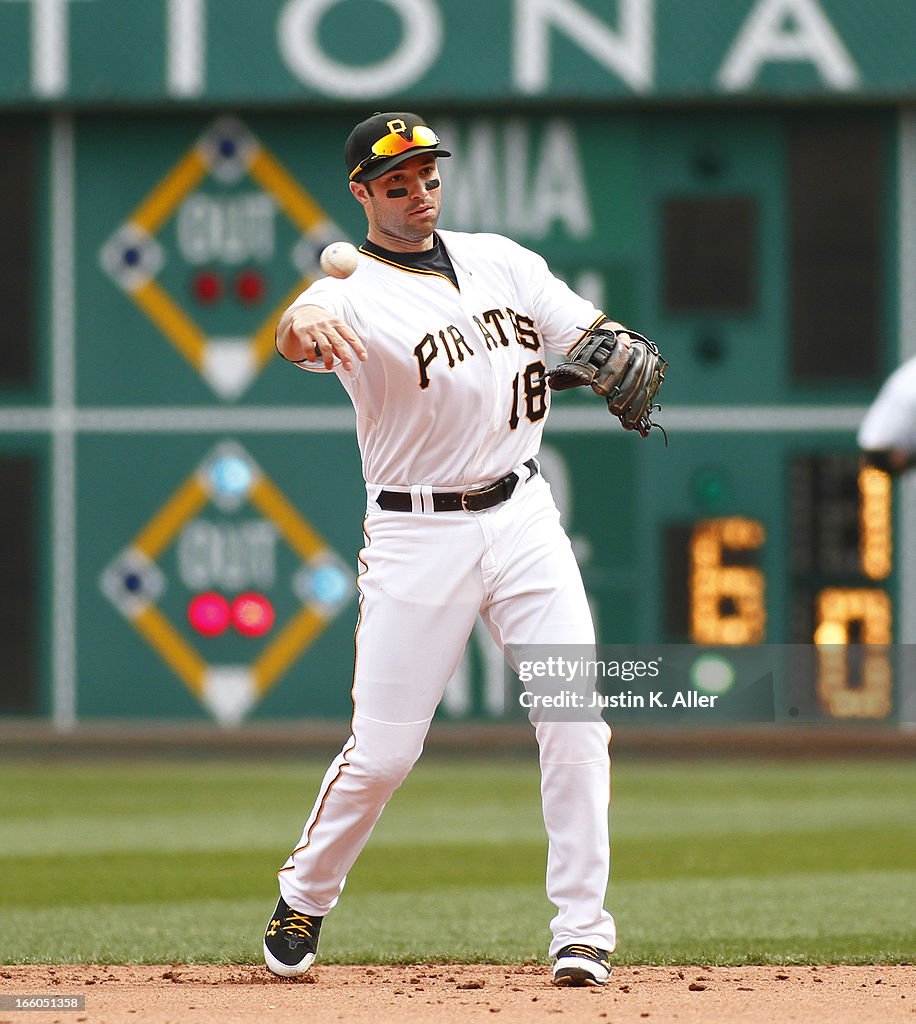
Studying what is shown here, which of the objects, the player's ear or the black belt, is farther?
the player's ear

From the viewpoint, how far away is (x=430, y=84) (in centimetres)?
1298

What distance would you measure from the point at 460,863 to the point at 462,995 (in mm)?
3582

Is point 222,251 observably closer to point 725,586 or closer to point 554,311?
point 725,586

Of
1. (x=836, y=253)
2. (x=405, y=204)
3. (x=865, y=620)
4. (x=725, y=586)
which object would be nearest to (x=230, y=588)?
(x=725, y=586)

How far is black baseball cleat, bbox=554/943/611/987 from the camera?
16.7 feet

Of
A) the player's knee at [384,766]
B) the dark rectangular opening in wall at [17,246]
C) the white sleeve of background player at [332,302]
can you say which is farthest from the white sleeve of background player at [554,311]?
the dark rectangular opening in wall at [17,246]

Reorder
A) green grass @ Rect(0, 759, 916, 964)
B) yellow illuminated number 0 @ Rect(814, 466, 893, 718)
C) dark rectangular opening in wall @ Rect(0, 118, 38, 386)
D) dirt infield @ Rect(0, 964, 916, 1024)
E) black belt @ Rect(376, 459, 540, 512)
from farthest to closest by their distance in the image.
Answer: dark rectangular opening in wall @ Rect(0, 118, 38, 386)
yellow illuminated number 0 @ Rect(814, 466, 893, 718)
green grass @ Rect(0, 759, 916, 964)
black belt @ Rect(376, 459, 540, 512)
dirt infield @ Rect(0, 964, 916, 1024)

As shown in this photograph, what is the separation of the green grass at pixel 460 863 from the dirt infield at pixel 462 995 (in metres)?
0.39

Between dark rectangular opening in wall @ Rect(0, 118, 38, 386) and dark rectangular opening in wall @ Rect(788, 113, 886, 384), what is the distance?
190 inches

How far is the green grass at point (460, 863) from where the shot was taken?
6.38 m

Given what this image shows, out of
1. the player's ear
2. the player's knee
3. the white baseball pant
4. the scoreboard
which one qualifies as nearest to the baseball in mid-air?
the player's ear

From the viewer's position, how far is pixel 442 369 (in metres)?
5.16

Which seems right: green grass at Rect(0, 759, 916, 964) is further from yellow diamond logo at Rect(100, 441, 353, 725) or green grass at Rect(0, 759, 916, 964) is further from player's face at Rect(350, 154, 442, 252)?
player's face at Rect(350, 154, 442, 252)

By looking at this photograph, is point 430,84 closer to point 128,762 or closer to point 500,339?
point 128,762
